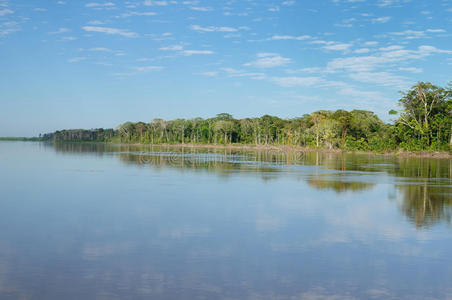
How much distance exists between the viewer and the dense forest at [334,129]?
5038 cm

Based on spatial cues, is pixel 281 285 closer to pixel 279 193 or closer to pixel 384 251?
pixel 384 251

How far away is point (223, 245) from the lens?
295 inches

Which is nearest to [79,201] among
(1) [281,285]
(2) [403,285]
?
(1) [281,285]

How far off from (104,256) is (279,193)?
8907 millimetres

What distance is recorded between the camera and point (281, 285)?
5.50 m

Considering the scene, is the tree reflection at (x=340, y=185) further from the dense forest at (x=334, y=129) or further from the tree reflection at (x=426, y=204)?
the dense forest at (x=334, y=129)

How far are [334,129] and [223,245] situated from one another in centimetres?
6484

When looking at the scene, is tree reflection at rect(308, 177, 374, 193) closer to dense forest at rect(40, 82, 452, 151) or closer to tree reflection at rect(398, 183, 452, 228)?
tree reflection at rect(398, 183, 452, 228)

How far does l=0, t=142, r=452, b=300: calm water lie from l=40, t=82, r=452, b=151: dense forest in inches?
1603

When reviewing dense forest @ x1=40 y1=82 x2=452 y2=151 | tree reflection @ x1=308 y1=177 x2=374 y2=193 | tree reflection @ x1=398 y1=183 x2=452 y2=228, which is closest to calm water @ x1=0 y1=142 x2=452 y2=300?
tree reflection @ x1=398 y1=183 x2=452 y2=228

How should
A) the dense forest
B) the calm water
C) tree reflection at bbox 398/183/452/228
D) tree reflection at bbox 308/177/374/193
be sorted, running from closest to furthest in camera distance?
the calm water
tree reflection at bbox 398/183/452/228
tree reflection at bbox 308/177/374/193
the dense forest

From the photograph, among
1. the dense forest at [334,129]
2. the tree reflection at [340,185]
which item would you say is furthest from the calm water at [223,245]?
the dense forest at [334,129]

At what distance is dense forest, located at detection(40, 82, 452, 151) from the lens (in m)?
50.4

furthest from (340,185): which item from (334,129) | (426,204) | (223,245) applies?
(334,129)
